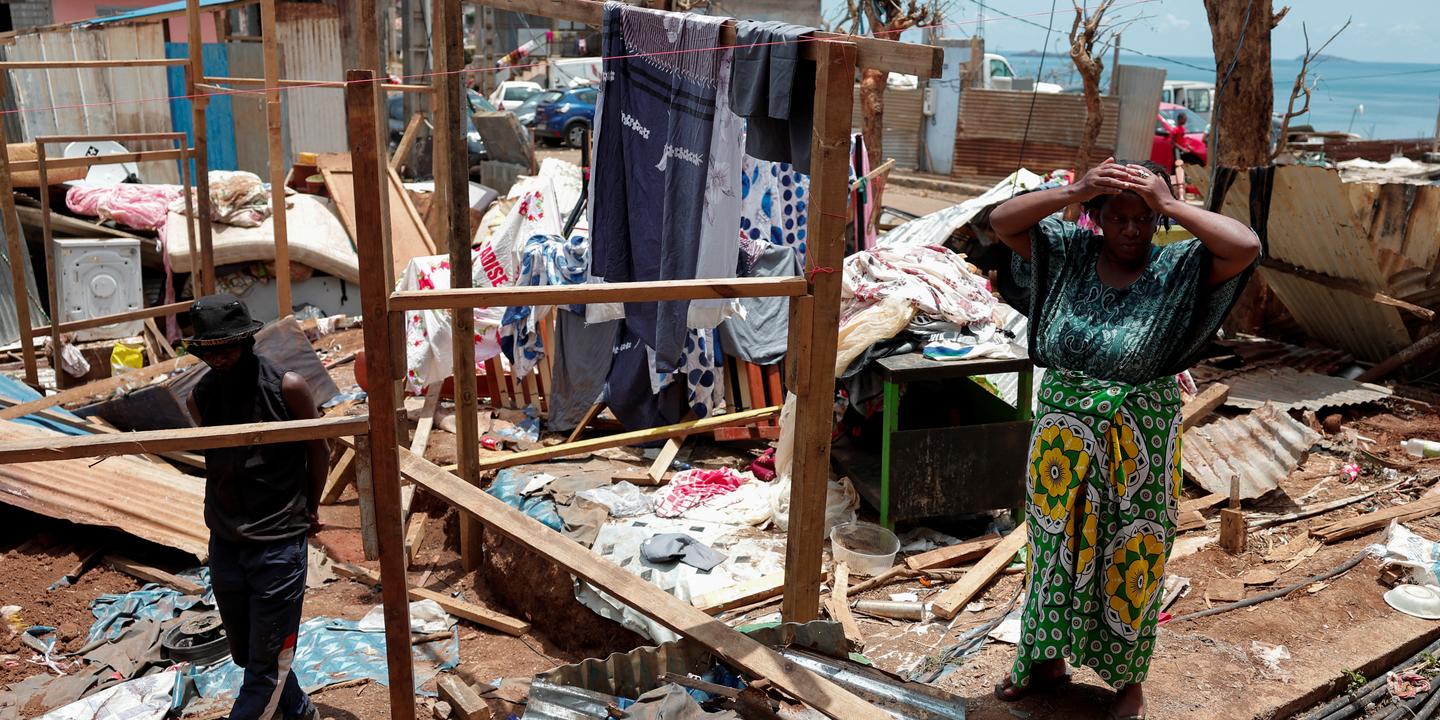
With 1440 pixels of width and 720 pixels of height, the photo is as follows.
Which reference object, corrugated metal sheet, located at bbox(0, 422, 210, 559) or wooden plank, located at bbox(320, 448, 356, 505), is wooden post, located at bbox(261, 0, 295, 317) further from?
corrugated metal sheet, located at bbox(0, 422, 210, 559)

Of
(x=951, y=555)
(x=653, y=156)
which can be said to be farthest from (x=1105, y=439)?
(x=951, y=555)

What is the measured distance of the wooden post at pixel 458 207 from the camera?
16.1ft

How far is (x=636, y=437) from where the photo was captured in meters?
6.72

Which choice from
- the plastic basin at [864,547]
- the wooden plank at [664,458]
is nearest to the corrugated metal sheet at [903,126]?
the wooden plank at [664,458]

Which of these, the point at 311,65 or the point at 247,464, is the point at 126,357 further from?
the point at 311,65

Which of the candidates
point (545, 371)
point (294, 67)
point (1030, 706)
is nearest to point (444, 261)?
point (545, 371)

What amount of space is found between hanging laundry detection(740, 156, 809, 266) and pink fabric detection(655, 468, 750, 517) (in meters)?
1.53

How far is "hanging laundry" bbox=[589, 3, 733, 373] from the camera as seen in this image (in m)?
4.04

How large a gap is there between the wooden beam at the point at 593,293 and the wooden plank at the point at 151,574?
3178mm

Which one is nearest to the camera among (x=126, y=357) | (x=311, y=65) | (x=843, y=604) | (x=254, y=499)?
(x=254, y=499)

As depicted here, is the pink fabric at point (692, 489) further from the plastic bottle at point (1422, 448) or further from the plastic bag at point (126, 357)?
the plastic bag at point (126, 357)

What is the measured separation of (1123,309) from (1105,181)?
38cm

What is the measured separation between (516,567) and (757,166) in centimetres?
268

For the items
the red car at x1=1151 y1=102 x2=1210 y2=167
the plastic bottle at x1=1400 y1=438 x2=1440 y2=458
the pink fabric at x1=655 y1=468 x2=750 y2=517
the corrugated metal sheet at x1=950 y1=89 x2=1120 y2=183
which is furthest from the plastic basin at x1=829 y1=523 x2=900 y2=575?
the corrugated metal sheet at x1=950 y1=89 x2=1120 y2=183
